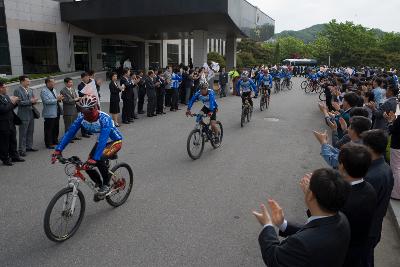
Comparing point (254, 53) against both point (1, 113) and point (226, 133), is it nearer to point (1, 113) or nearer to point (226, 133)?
point (226, 133)

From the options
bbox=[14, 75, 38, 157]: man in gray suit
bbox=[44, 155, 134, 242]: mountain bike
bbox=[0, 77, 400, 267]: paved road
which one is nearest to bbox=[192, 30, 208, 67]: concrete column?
bbox=[0, 77, 400, 267]: paved road

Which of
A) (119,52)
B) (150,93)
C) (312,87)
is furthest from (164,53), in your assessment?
(150,93)

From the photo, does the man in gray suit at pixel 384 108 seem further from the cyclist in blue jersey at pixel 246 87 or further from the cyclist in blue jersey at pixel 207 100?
the cyclist in blue jersey at pixel 246 87

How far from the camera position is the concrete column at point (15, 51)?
22.3m

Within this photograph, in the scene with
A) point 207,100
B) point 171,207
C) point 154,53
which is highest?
point 154,53

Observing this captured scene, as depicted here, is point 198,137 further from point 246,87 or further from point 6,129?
point 246,87

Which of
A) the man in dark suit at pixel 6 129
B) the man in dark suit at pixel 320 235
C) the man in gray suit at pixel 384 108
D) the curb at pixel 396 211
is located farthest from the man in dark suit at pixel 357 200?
the man in dark suit at pixel 6 129

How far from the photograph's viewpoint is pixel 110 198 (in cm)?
582

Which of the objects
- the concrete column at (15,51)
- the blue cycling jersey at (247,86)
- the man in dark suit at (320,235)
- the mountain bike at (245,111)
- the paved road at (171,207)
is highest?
the concrete column at (15,51)

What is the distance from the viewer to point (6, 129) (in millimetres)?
7922

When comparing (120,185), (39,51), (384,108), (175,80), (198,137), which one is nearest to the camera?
(120,185)

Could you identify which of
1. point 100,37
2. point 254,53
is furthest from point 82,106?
point 254,53

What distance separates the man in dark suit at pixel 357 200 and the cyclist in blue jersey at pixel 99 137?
3.42 m

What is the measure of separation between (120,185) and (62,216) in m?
1.26
